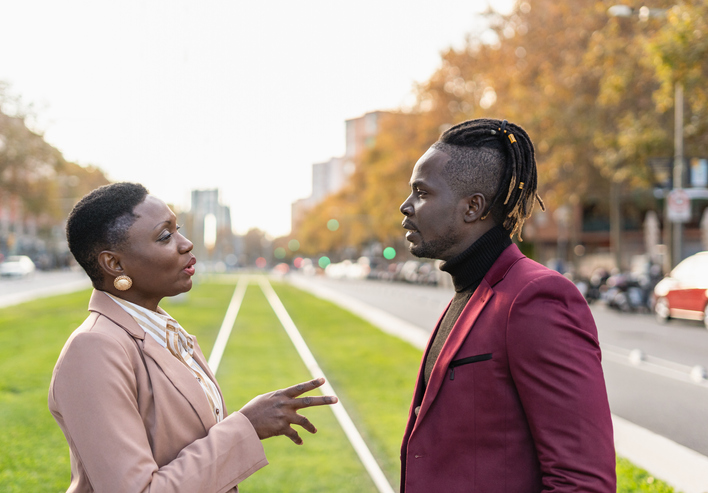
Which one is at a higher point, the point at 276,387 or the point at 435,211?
the point at 435,211

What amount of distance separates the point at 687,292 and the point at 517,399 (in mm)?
17505

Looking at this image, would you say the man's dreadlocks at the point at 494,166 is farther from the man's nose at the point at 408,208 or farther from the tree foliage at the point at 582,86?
the tree foliage at the point at 582,86

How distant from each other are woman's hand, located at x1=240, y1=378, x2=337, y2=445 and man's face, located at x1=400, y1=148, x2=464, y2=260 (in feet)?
1.84

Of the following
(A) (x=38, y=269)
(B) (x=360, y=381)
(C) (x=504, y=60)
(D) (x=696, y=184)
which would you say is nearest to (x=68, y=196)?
(A) (x=38, y=269)

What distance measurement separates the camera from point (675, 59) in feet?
44.4

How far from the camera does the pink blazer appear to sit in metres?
1.80

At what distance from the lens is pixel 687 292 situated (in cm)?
1748

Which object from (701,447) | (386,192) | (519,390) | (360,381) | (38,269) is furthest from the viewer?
(38,269)

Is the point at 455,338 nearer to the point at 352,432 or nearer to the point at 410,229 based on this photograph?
the point at 410,229

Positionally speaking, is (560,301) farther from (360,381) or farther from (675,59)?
(675,59)

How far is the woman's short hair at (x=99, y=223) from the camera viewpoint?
2080 millimetres

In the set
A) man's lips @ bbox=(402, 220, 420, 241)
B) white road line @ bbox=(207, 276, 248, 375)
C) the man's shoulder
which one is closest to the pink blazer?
man's lips @ bbox=(402, 220, 420, 241)

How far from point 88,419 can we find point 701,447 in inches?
238

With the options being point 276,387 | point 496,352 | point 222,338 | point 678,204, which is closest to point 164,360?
point 496,352
